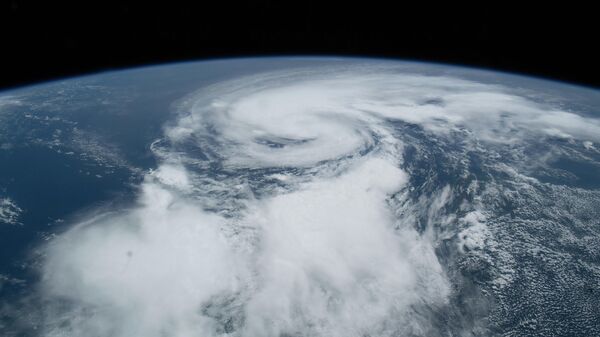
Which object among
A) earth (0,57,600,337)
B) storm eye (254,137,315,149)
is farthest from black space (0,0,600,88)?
storm eye (254,137,315,149)

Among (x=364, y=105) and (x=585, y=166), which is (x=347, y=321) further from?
(x=364, y=105)

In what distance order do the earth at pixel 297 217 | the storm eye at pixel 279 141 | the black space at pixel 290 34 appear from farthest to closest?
the storm eye at pixel 279 141
the earth at pixel 297 217
the black space at pixel 290 34

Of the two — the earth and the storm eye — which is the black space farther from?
the storm eye

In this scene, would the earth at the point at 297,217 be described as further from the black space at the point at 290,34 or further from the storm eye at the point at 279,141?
the black space at the point at 290,34

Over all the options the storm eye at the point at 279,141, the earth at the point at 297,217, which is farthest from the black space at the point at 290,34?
the storm eye at the point at 279,141

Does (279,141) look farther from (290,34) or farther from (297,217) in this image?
(290,34)

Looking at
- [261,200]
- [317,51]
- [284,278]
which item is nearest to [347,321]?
[284,278]
